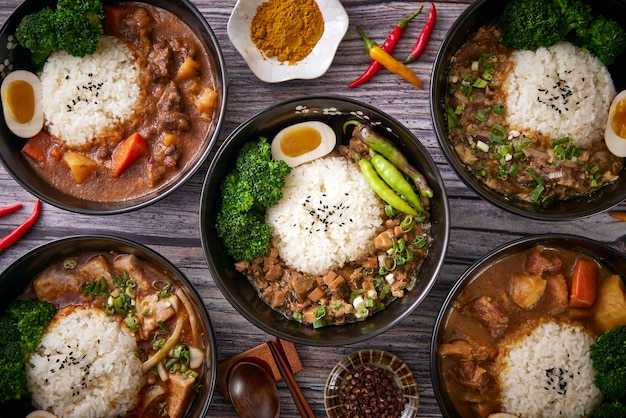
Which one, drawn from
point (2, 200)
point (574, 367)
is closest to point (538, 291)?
point (574, 367)

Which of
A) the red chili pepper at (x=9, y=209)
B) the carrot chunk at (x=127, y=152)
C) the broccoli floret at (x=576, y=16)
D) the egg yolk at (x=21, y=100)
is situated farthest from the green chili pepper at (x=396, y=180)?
the red chili pepper at (x=9, y=209)

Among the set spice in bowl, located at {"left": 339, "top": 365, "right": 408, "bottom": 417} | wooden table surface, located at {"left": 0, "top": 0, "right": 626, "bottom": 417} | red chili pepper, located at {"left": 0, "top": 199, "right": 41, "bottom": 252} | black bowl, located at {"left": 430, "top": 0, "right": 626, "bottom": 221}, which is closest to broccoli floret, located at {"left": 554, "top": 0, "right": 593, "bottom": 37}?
black bowl, located at {"left": 430, "top": 0, "right": 626, "bottom": 221}

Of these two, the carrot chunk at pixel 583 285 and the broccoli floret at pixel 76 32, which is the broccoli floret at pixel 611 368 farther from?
the broccoli floret at pixel 76 32

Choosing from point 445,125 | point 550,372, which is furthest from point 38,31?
point 550,372

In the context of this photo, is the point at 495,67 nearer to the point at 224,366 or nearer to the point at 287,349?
the point at 287,349

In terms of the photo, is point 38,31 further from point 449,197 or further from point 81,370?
point 449,197

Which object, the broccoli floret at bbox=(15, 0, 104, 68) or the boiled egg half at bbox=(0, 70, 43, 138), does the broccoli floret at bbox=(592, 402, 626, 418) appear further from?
the boiled egg half at bbox=(0, 70, 43, 138)
